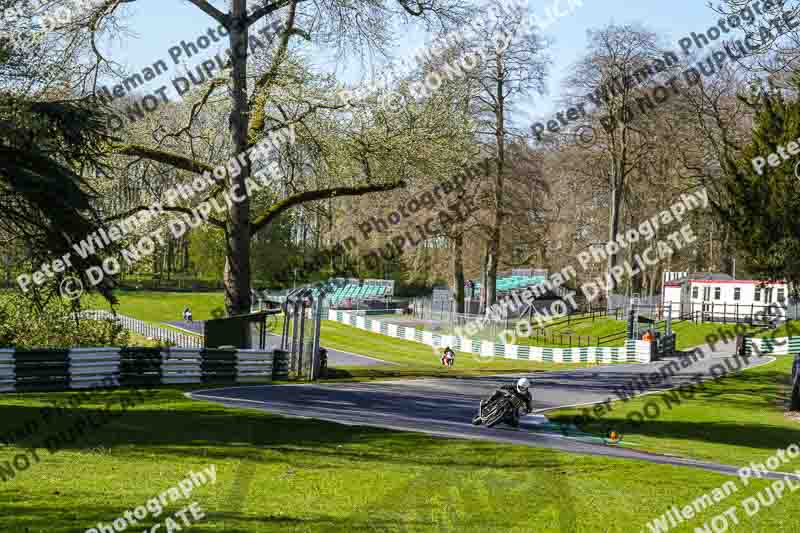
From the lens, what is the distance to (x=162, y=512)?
829cm

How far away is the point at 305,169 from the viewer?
24.6 meters

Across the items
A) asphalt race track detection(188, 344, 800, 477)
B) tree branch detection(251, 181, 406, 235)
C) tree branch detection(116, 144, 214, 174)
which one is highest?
tree branch detection(116, 144, 214, 174)

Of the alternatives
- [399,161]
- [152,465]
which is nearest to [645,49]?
[399,161]

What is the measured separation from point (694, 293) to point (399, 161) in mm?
37545

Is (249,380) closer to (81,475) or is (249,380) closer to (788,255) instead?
(81,475)

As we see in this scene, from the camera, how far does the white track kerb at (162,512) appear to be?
7.70 meters

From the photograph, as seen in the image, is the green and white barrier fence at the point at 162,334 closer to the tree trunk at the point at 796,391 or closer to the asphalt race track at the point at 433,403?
the asphalt race track at the point at 433,403

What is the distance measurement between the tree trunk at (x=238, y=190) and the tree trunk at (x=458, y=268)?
24.2 meters

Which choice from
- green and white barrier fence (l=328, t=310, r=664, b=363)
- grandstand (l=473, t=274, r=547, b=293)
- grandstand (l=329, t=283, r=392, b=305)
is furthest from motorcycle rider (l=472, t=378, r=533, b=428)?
grandstand (l=473, t=274, r=547, b=293)

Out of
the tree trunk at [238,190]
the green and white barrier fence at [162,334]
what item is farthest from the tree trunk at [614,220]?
the tree trunk at [238,190]

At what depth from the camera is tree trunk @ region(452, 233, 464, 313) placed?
4791 cm

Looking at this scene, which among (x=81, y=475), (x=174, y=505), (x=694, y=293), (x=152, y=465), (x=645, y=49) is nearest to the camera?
(x=174, y=505)

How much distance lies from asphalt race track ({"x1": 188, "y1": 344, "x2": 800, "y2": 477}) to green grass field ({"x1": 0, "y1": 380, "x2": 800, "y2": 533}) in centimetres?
135

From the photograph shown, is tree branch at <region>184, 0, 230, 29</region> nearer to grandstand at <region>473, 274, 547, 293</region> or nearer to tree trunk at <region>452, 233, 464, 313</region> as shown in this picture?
tree trunk at <region>452, 233, 464, 313</region>
